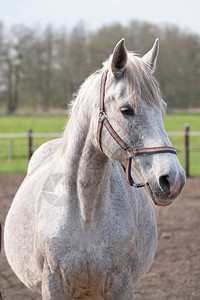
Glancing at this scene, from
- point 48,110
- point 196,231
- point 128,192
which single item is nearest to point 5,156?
point 196,231

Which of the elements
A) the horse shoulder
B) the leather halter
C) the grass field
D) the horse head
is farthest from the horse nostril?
the grass field

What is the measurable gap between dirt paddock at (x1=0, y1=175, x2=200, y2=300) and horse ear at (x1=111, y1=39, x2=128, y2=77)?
2.62ft

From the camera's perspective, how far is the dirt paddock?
4145 mm

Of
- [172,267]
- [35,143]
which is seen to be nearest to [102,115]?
[172,267]

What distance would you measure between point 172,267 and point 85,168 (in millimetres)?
3068

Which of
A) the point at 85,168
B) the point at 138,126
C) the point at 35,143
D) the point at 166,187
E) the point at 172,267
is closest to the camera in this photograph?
the point at 166,187

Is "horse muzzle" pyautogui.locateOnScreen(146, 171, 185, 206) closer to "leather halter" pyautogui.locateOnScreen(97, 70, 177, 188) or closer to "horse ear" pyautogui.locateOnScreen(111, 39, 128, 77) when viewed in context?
"leather halter" pyautogui.locateOnScreen(97, 70, 177, 188)

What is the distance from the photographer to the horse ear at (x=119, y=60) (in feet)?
6.24

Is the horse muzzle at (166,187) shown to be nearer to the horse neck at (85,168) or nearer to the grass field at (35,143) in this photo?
the horse neck at (85,168)

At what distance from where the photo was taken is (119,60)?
1956 mm

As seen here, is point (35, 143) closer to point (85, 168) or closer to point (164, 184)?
point (85, 168)

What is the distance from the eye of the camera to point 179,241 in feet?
18.9

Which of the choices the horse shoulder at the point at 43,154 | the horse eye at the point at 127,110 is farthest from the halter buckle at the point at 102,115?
the horse shoulder at the point at 43,154

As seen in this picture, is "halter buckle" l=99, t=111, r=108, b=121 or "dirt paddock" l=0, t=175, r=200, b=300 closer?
"halter buckle" l=99, t=111, r=108, b=121
